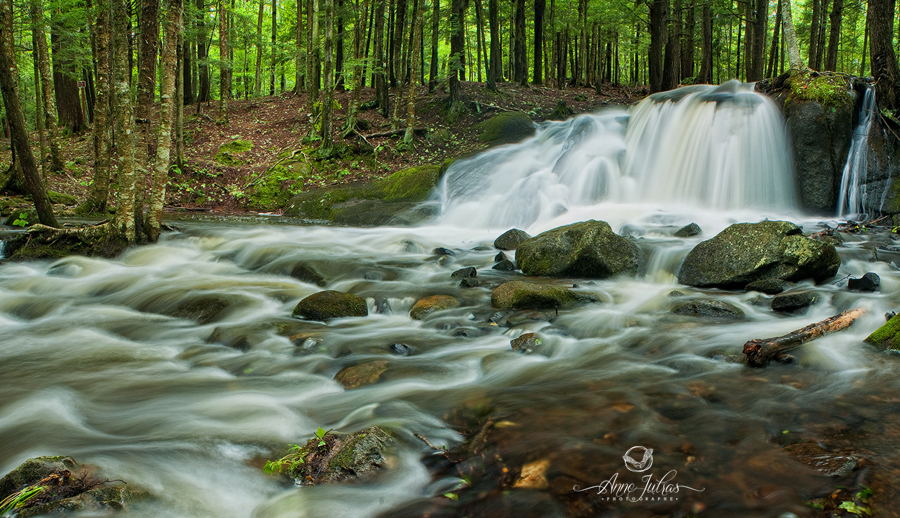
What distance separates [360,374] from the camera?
4766 mm

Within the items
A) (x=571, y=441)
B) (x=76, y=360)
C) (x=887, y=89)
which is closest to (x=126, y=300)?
(x=76, y=360)

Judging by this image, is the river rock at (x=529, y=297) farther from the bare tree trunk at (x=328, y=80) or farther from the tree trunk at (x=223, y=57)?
the tree trunk at (x=223, y=57)

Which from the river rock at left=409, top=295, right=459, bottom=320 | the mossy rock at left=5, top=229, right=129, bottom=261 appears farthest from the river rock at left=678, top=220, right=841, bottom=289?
the mossy rock at left=5, top=229, right=129, bottom=261

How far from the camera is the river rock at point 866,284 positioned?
6434 mm

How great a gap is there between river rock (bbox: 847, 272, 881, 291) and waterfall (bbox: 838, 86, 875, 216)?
17.8 feet

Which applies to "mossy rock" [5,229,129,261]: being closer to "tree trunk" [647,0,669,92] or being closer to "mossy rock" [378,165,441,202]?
"mossy rock" [378,165,441,202]

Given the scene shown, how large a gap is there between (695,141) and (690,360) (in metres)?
9.88

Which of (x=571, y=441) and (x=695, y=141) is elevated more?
(x=695, y=141)

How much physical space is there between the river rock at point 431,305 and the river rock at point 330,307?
1.95 feet

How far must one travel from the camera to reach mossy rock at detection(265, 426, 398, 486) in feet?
9.98

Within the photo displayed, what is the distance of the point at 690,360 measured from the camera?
186 inches

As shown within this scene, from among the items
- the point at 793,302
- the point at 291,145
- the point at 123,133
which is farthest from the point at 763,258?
the point at 291,145

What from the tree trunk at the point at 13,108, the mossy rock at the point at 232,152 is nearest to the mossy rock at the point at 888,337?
the tree trunk at the point at 13,108

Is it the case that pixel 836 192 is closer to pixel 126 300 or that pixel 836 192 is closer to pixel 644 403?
pixel 644 403
